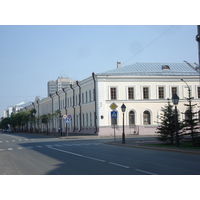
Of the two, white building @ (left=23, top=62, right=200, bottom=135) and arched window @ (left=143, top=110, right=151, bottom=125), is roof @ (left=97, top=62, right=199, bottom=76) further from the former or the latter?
arched window @ (left=143, top=110, right=151, bottom=125)

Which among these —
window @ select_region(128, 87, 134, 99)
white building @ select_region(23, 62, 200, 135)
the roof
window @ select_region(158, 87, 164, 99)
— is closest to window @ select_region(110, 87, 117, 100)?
white building @ select_region(23, 62, 200, 135)

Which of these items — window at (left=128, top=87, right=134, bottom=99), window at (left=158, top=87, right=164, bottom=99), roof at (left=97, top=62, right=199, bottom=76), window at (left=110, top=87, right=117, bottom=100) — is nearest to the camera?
window at (left=110, top=87, right=117, bottom=100)

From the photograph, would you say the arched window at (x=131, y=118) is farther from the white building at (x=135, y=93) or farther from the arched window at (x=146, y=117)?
the arched window at (x=146, y=117)

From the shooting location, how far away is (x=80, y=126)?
60.2 meters

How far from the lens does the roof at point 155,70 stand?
52.9 m

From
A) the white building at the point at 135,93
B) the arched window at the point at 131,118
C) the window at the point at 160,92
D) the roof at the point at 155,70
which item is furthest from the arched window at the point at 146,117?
the roof at the point at 155,70

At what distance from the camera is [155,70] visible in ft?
181

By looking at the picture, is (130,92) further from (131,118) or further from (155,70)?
(155,70)

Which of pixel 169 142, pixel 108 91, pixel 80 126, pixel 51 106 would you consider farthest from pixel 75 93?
pixel 169 142

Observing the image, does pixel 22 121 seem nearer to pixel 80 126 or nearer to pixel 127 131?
pixel 80 126

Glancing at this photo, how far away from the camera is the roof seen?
174 ft

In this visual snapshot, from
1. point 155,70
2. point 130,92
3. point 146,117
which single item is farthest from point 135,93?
point 155,70

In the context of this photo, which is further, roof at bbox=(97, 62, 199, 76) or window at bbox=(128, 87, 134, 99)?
roof at bbox=(97, 62, 199, 76)

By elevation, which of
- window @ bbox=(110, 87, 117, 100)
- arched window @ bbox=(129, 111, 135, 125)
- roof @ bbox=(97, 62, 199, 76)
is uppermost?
roof @ bbox=(97, 62, 199, 76)
